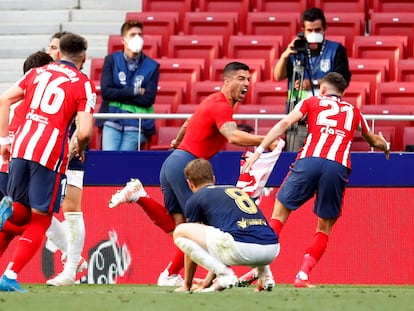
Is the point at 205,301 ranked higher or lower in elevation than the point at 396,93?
lower

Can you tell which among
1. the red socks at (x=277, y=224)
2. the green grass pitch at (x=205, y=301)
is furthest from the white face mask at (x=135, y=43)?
the green grass pitch at (x=205, y=301)

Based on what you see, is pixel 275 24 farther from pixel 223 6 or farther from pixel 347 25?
pixel 223 6

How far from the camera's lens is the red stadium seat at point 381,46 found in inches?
659

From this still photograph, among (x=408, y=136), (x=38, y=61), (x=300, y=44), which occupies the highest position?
(x=38, y=61)

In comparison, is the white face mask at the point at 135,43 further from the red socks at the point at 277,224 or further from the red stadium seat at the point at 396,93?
the red socks at the point at 277,224

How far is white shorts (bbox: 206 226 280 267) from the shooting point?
10.7m

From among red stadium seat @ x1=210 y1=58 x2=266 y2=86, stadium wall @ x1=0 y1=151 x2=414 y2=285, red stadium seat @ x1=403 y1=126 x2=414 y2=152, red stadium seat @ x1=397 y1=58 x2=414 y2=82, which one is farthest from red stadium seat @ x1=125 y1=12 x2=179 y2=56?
red stadium seat @ x1=403 y1=126 x2=414 y2=152

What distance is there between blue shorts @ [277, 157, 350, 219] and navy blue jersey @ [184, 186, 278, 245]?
1945 mm

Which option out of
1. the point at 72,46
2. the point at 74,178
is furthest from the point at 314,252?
the point at 72,46

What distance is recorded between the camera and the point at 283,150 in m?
14.7

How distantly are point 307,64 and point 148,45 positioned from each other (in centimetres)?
318

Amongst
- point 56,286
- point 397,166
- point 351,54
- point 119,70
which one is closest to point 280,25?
point 351,54

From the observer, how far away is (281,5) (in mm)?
Result: 17922

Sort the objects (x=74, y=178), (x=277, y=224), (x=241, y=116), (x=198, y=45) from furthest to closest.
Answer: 1. (x=198, y=45)
2. (x=241, y=116)
3. (x=277, y=224)
4. (x=74, y=178)
